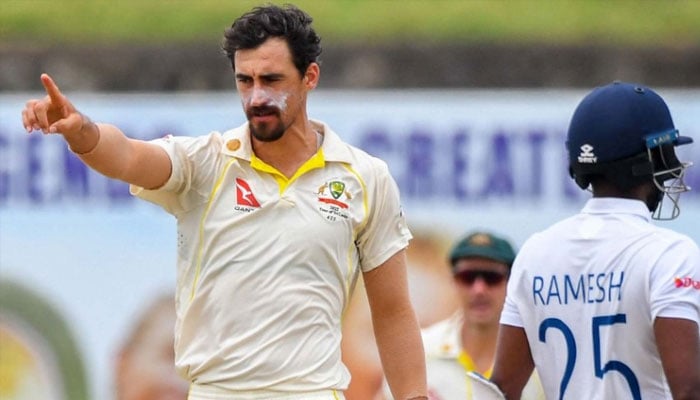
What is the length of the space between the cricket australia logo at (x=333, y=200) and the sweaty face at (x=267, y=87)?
0.23m

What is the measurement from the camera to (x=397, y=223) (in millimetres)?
5625

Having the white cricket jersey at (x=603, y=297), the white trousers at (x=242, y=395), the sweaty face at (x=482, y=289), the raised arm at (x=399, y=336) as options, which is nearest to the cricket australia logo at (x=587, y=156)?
the white cricket jersey at (x=603, y=297)

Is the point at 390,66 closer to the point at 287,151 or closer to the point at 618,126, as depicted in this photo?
the point at 287,151

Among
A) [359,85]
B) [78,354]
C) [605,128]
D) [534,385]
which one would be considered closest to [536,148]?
[359,85]

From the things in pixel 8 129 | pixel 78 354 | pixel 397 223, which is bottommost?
pixel 78 354

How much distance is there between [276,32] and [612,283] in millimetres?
1422

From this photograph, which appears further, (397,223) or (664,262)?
(397,223)

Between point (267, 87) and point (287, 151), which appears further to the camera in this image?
point (287, 151)

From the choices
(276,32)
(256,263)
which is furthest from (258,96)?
(256,263)

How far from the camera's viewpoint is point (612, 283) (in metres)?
4.63

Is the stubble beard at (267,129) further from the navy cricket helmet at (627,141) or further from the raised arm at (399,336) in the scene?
the navy cricket helmet at (627,141)

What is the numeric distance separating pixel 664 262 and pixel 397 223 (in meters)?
1.27

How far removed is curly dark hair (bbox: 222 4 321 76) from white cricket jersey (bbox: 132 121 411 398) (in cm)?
29

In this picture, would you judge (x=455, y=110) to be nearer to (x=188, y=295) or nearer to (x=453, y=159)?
(x=453, y=159)
